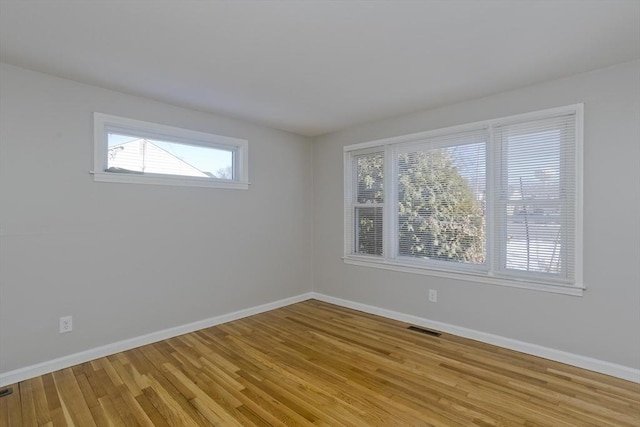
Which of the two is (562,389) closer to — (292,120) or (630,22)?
(630,22)

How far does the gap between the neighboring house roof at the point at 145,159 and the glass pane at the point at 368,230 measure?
2199 mm

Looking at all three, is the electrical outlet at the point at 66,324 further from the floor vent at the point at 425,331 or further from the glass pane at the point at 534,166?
the glass pane at the point at 534,166

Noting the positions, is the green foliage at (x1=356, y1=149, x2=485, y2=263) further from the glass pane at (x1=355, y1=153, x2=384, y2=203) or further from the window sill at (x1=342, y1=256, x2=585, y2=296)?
the window sill at (x1=342, y1=256, x2=585, y2=296)

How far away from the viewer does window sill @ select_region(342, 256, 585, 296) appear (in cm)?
275

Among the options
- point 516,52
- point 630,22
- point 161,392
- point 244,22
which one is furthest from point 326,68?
point 161,392

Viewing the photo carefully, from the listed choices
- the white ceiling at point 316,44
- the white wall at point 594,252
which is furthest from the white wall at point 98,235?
the white wall at point 594,252

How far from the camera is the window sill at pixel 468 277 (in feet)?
9.02

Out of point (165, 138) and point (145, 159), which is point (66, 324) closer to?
point (145, 159)

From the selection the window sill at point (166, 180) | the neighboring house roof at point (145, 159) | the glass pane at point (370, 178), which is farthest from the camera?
the glass pane at point (370, 178)

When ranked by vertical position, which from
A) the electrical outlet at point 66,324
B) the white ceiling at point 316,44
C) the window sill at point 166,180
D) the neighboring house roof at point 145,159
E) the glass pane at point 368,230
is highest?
the white ceiling at point 316,44

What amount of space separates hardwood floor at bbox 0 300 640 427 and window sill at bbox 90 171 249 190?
63.9 inches

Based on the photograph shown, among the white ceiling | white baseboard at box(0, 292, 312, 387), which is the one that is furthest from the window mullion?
white baseboard at box(0, 292, 312, 387)

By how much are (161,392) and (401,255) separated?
2.82 metres

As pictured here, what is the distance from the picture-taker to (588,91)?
8.72ft
